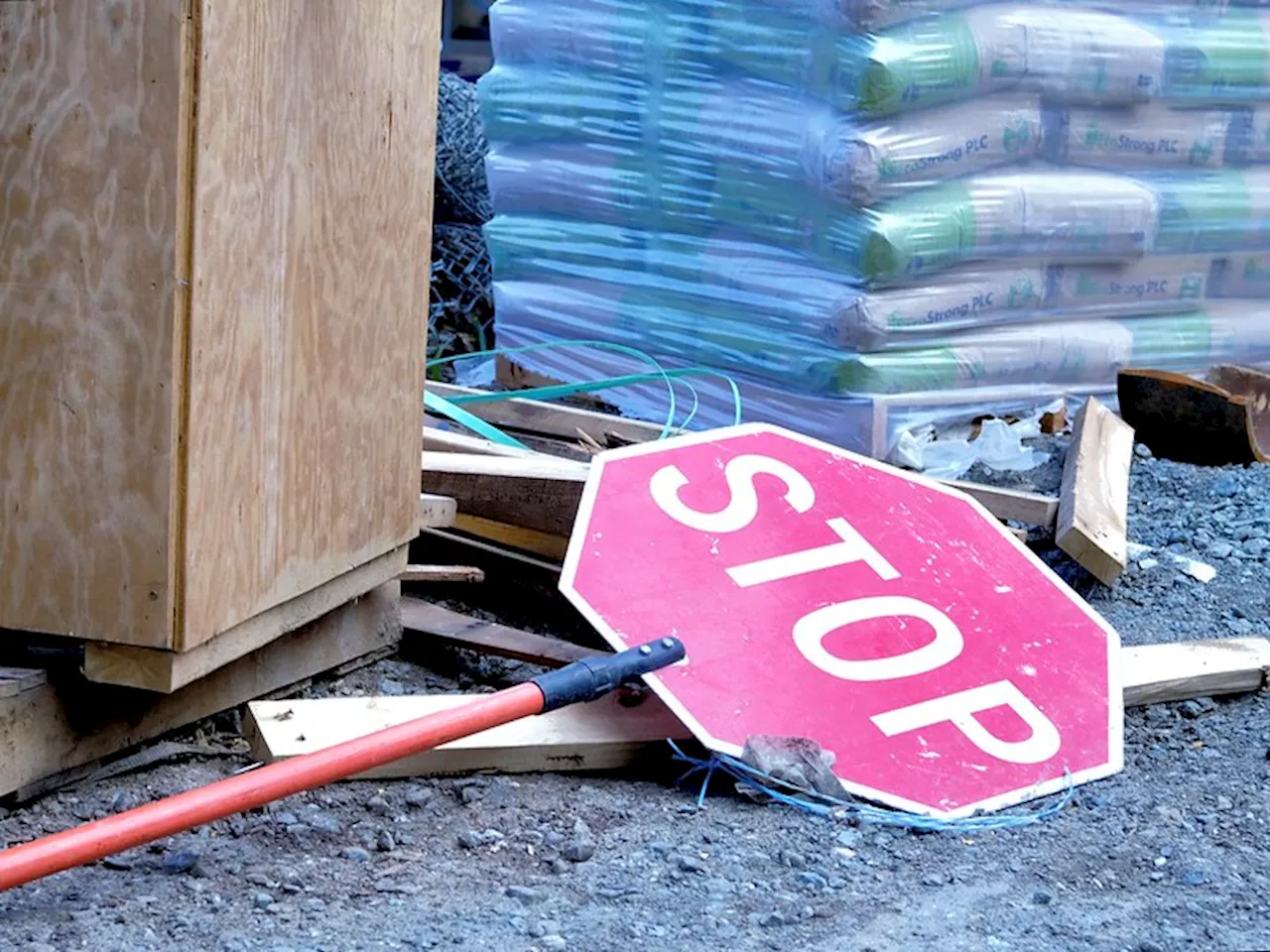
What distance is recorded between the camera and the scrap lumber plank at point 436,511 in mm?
3021

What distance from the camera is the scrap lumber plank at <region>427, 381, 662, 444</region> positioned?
4.05 m

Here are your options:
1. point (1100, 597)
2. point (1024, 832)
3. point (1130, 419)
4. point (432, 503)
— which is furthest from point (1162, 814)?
point (1130, 419)

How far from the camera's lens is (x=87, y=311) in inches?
83.6

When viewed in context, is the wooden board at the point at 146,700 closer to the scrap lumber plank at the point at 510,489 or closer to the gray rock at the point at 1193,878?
the scrap lumber plank at the point at 510,489

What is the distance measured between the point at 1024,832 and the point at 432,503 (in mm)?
1196

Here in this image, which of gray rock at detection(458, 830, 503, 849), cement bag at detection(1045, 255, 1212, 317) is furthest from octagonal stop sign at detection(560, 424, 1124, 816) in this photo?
cement bag at detection(1045, 255, 1212, 317)

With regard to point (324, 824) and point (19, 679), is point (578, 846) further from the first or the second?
point (19, 679)

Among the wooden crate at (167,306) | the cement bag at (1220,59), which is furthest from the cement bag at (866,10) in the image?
the wooden crate at (167,306)

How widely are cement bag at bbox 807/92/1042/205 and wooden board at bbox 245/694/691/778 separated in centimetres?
200

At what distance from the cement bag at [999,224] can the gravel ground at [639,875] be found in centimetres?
186

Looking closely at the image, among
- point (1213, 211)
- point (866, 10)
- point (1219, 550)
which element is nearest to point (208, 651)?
point (1219, 550)

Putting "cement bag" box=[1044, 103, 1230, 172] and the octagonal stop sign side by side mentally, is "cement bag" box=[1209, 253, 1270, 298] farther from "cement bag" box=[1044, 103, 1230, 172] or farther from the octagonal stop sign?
the octagonal stop sign

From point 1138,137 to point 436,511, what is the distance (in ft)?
9.01

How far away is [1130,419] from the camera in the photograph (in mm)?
4711
